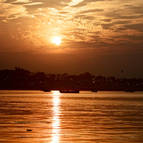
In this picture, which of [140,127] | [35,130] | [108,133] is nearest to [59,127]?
[35,130]

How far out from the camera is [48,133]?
31375 millimetres

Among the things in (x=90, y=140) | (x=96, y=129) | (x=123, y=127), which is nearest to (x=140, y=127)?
(x=123, y=127)

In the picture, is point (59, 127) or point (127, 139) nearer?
point (127, 139)

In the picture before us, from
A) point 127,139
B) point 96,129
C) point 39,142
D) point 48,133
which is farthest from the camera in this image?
point 96,129

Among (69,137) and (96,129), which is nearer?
(69,137)

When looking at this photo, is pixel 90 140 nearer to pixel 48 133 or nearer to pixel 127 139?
pixel 127 139

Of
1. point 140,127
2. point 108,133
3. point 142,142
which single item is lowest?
point 140,127

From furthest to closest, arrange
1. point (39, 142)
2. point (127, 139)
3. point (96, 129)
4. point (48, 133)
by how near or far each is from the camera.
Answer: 1. point (96, 129)
2. point (48, 133)
3. point (127, 139)
4. point (39, 142)

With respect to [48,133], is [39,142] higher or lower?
higher

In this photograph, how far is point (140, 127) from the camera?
120 feet

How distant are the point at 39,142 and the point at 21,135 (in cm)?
397

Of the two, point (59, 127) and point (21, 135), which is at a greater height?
point (21, 135)

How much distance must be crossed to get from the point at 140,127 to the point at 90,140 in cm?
1078

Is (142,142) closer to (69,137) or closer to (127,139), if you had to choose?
(127,139)
